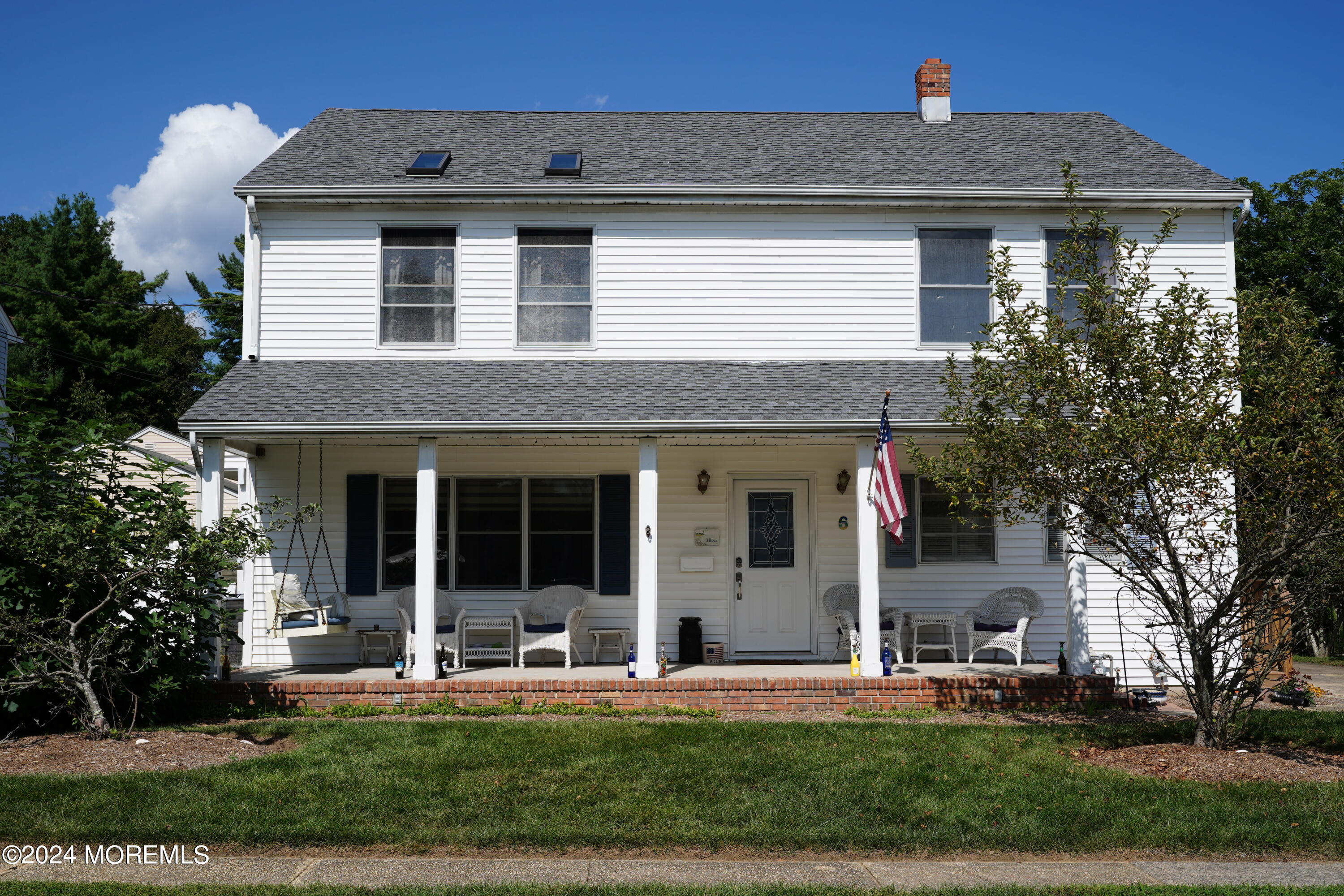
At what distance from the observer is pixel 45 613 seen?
27.4 ft

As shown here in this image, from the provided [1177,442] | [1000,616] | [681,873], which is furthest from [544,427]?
[1000,616]

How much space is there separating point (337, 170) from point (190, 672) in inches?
254

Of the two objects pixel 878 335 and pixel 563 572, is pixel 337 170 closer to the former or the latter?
pixel 563 572

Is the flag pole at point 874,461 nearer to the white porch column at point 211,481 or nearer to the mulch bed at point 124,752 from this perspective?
the mulch bed at point 124,752

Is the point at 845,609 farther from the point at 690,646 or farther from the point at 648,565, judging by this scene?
the point at 648,565

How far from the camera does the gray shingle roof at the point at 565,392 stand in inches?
415

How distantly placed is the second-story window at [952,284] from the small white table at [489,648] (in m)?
5.97

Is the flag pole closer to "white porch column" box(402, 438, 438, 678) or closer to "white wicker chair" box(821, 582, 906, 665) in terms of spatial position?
"white wicker chair" box(821, 582, 906, 665)

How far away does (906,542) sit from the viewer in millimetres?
12461

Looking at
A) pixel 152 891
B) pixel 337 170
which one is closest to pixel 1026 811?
pixel 152 891

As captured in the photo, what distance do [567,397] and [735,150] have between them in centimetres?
486

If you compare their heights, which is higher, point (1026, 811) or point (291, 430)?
point (291, 430)

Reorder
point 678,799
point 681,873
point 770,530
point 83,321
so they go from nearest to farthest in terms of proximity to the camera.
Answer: point 681,873 < point 678,799 < point 770,530 < point 83,321

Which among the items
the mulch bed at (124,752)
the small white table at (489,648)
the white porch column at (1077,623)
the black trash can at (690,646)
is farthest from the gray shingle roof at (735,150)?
the mulch bed at (124,752)
